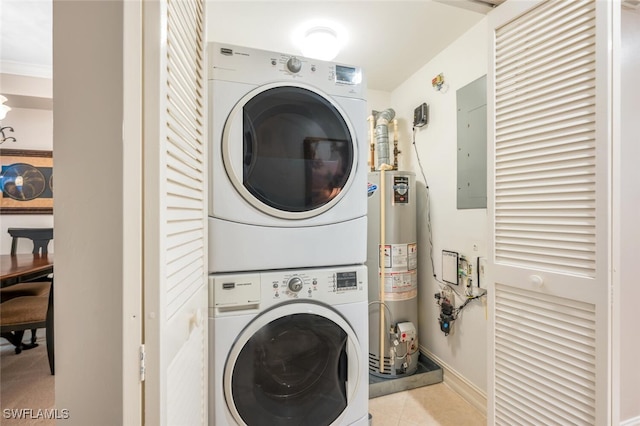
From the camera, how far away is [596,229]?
0.84 m

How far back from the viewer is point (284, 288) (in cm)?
110

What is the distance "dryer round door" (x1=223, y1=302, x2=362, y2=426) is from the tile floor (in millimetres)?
681

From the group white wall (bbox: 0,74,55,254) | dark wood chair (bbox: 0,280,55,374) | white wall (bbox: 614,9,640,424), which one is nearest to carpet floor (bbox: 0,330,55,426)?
dark wood chair (bbox: 0,280,55,374)

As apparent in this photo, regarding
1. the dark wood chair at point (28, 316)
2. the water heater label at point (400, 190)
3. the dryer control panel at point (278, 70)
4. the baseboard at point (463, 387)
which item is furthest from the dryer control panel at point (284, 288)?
the dark wood chair at point (28, 316)

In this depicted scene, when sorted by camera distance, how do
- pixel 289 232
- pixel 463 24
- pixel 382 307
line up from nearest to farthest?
pixel 289 232
pixel 463 24
pixel 382 307

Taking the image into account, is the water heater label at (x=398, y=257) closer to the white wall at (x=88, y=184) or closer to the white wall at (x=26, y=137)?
the white wall at (x=88, y=184)

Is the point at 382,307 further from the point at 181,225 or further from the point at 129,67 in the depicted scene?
the point at 129,67

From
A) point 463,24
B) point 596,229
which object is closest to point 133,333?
point 596,229

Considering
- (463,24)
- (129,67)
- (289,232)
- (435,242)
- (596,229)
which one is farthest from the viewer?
(435,242)

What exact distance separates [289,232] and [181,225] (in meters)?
0.50

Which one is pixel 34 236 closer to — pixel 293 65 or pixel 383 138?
pixel 293 65

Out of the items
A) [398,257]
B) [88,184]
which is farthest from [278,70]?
[398,257]

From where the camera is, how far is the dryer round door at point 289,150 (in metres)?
1.05

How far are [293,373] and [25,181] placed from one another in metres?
3.74
